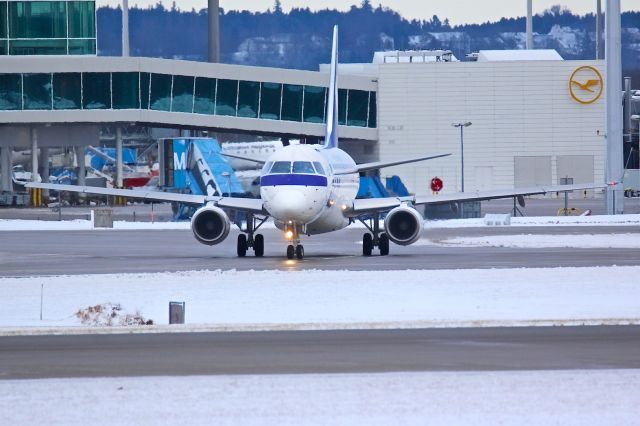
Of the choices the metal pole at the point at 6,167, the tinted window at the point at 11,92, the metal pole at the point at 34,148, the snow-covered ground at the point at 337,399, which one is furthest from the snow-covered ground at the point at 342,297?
the metal pole at the point at 34,148

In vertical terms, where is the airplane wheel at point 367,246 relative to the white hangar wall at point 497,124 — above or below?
below

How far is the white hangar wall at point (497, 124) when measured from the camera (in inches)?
4156

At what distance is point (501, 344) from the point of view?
18453mm

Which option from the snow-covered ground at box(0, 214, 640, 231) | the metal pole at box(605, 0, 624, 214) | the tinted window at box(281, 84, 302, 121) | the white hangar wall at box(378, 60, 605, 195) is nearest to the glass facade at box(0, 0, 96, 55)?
the tinted window at box(281, 84, 302, 121)

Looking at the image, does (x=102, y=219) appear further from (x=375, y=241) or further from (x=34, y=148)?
(x=34, y=148)

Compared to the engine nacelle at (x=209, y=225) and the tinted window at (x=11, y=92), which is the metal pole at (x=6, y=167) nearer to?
the tinted window at (x=11, y=92)

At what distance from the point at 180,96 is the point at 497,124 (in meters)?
24.2

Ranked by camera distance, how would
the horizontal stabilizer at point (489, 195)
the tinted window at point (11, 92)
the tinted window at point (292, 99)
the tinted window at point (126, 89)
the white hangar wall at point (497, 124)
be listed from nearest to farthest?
the horizontal stabilizer at point (489, 195), the tinted window at point (11, 92), the tinted window at point (126, 89), the tinted window at point (292, 99), the white hangar wall at point (497, 124)

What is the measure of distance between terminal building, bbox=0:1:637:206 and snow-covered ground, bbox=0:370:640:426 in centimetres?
7920

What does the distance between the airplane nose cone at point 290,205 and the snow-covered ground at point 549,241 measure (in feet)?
30.1

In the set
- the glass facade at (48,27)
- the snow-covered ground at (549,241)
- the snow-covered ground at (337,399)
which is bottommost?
the snow-covered ground at (549,241)

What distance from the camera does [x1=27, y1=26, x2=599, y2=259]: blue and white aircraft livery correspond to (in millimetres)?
38188

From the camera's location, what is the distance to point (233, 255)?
42.3 metres

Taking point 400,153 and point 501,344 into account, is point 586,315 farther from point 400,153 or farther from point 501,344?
point 400,153
